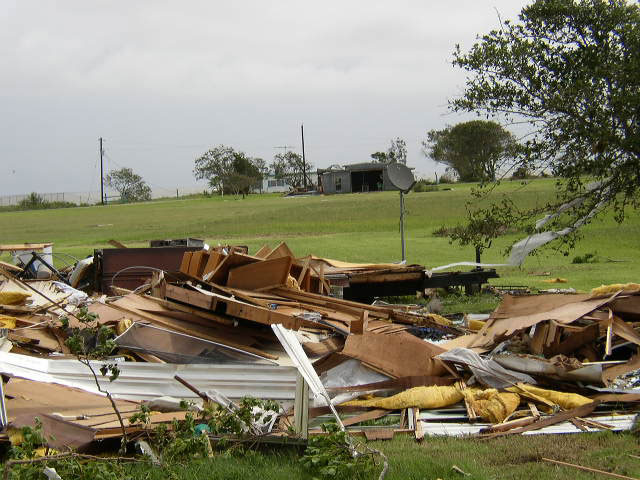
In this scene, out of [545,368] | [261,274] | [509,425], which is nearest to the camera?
[509,425]

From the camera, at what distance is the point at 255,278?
409 inches

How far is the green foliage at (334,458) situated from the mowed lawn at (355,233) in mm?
8154

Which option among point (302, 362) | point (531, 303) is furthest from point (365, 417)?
point (531, 303)

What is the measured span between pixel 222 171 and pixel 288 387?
108 m

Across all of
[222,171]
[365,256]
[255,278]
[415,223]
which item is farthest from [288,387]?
[222,171]

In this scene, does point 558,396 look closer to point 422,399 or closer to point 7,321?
point 422,399

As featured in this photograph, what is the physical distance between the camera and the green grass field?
5047 mm

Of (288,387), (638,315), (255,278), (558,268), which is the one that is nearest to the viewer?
(288,387)

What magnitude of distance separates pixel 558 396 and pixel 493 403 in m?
0.58

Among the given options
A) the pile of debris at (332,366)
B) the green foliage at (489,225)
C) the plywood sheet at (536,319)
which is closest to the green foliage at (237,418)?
the pile of debris at (332,366)

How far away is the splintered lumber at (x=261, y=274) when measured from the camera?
34.0 ft

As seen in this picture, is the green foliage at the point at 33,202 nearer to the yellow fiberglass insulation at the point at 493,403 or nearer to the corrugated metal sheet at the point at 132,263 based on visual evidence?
the corrugated metal sheet at the point at 132,263

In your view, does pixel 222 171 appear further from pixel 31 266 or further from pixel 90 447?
pixel 90 447

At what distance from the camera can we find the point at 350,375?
739cm
